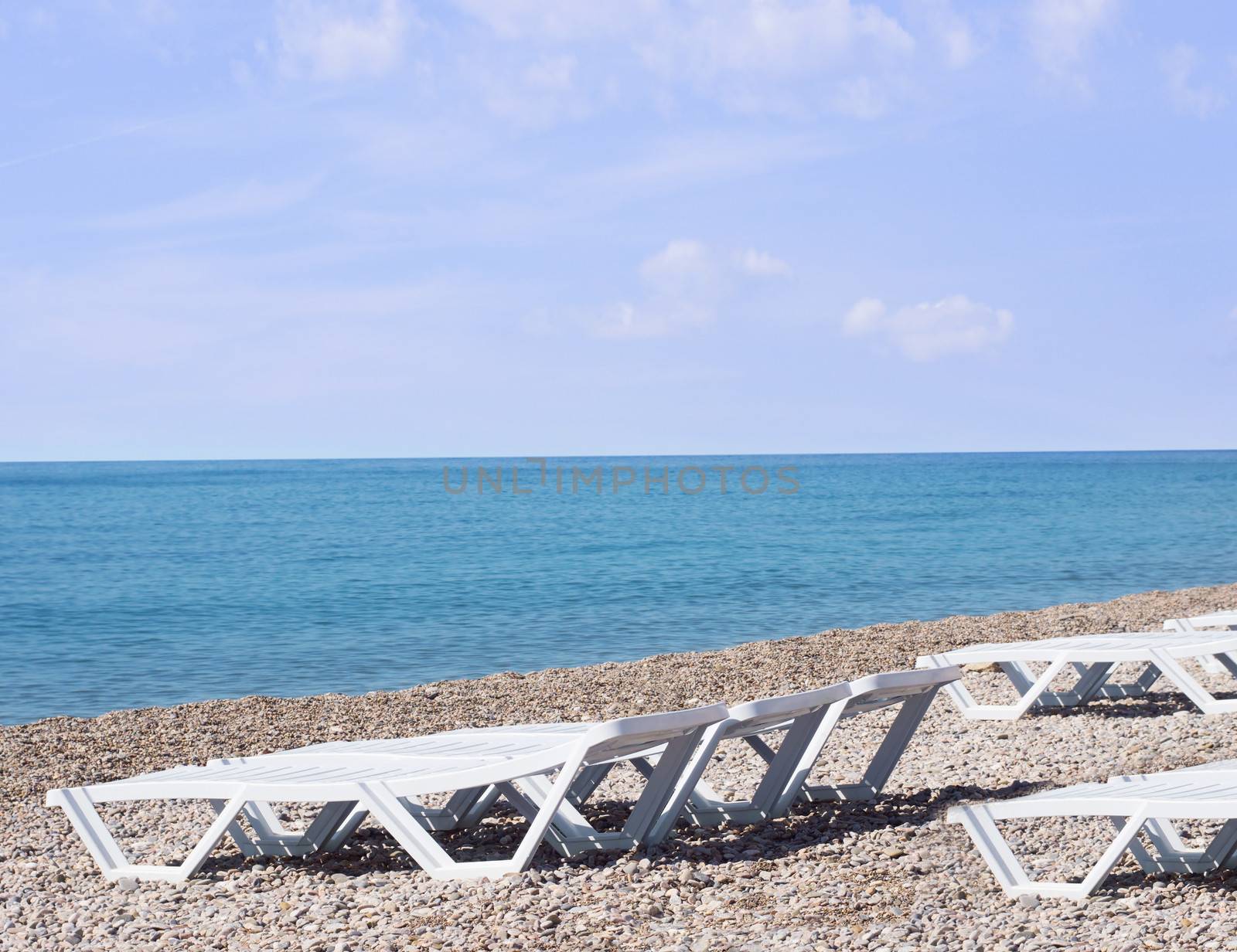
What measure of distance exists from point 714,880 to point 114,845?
249cm

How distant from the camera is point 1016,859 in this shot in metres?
4.61

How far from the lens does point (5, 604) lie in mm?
23562

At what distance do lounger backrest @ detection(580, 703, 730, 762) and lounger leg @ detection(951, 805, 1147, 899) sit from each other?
0.99 m

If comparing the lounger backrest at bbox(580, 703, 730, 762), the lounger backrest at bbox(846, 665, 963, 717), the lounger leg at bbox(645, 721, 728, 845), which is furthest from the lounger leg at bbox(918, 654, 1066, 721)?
the lounger backrest at bbox(580, 703, 730, 762)

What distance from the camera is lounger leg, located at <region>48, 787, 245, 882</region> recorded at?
195 inches

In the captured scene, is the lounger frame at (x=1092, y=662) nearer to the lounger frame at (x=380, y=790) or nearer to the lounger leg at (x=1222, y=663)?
the lounger leg at (x=1222, y=663)

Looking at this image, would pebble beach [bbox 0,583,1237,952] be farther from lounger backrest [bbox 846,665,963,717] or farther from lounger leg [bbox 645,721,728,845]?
lounger backrest [bbox 846,665,963,717]

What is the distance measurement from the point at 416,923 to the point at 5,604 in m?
22.1

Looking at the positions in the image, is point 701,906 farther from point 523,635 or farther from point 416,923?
point 523,635

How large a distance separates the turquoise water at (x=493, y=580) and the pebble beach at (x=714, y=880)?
6.40 metres

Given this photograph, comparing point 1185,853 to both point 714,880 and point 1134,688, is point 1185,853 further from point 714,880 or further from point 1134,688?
point 1134,688

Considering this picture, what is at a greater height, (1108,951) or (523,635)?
(1108,951)

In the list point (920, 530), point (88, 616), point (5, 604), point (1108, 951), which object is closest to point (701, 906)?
point (1108, 951)

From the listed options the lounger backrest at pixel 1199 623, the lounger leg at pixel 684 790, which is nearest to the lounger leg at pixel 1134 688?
the lounger backrest at pixel 1199 623
